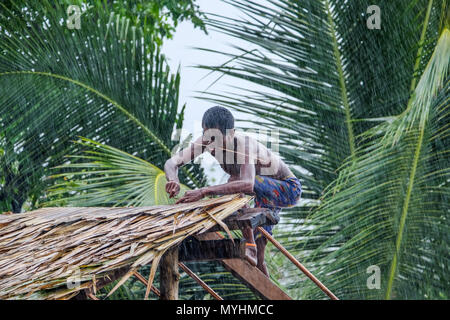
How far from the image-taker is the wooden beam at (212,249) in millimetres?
3859

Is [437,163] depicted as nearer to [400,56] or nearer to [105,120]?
[400,56]

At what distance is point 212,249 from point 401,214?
261 centimetres

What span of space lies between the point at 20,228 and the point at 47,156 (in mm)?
3416

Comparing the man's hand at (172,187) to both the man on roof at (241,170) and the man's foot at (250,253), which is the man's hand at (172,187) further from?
the man's foot at (250,253)

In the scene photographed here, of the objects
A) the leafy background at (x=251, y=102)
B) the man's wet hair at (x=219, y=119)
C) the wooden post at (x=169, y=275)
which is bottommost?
the wooden post at (x=169, y=275)

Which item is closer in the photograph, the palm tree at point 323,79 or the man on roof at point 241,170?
the man on roof at point 241,170

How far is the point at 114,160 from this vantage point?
6.95 meters

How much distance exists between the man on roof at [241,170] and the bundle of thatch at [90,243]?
14 centimetres

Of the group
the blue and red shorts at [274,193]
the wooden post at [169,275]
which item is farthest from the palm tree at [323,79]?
the wooden post at [169,275]

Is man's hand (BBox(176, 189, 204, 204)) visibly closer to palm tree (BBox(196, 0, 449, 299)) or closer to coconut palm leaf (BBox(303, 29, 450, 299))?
coconut palm leaf (BBox(303, 29, 450, 299))

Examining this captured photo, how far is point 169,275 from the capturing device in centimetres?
379

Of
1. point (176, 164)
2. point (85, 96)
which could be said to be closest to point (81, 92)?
point (85, 96)
